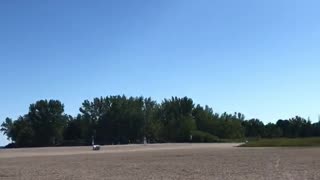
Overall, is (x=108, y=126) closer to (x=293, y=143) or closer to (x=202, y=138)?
(x=202, y=138)

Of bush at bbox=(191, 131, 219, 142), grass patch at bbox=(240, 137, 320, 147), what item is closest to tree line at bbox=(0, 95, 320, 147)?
bush at bbox=(191, 131, 219, 142)

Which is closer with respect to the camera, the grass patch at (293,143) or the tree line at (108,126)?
the grass patch at (293,143)

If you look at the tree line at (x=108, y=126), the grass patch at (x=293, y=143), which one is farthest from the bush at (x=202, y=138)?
the grass patch at (x=293, y=143)

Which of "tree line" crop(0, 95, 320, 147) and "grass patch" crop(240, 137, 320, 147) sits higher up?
"tree line" crop(0, 95, 320, 147)

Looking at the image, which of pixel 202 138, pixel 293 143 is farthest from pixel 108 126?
pixel 293 143

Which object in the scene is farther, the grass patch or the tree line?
the tree line

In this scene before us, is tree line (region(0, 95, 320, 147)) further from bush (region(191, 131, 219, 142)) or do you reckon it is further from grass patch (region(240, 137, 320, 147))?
grass patch (region(240, 137, 320, 147))

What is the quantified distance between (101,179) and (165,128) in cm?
14780

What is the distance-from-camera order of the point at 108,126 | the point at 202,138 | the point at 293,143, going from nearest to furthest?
the point at 293,143, the point at 202,138, the point at 108,126

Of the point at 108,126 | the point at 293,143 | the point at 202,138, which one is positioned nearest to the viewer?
the point at 293,143

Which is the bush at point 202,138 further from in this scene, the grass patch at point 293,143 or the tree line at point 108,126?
the grass patch at point 293,143

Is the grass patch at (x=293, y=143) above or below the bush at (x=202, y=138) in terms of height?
below

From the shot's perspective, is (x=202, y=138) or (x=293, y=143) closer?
(x=293, y=143)

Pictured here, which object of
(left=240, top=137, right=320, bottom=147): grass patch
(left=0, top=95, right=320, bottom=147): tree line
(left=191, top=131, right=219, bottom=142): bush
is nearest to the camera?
(left=240, top=137, right=320, bottom=147): grass patch
